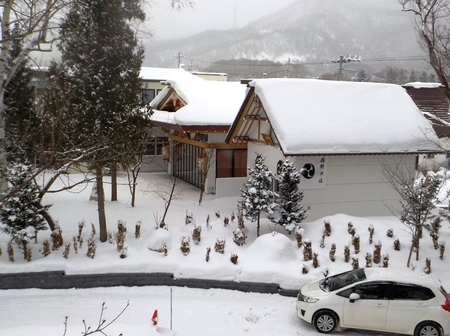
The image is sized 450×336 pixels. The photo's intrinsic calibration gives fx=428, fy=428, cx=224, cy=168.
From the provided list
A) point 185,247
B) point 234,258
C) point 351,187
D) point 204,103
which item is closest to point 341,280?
point 234,258

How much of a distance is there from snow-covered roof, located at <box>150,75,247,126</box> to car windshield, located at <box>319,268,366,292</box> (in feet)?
33.8

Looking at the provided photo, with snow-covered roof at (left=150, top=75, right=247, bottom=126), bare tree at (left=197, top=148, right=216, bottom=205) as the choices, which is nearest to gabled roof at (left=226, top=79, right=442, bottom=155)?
snow-covered roof at (left=150, top=75, right=247, bottom=126)

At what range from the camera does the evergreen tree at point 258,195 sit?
1337cm

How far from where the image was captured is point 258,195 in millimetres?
13508

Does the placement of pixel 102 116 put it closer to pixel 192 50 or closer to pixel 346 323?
pixel 346 323

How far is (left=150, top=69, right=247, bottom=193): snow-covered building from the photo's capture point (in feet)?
62.6

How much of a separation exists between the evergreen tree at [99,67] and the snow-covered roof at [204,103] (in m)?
5.86

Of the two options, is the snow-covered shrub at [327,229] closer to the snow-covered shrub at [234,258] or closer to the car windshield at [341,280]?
the snow-covered shrub at [234,258]

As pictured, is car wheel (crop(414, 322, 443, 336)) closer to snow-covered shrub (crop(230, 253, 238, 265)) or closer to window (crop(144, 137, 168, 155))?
snow-covered shrub (crop(230, 253, 238, 265))

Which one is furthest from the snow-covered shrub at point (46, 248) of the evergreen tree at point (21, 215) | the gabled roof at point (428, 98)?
the gabled roof at point (428, 98)

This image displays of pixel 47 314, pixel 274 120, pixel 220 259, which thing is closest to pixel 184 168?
pixel 274 120

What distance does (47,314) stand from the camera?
9688 millimetres

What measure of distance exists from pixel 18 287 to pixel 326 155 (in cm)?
1016

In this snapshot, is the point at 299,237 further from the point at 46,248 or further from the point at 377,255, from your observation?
the point at 46,248
